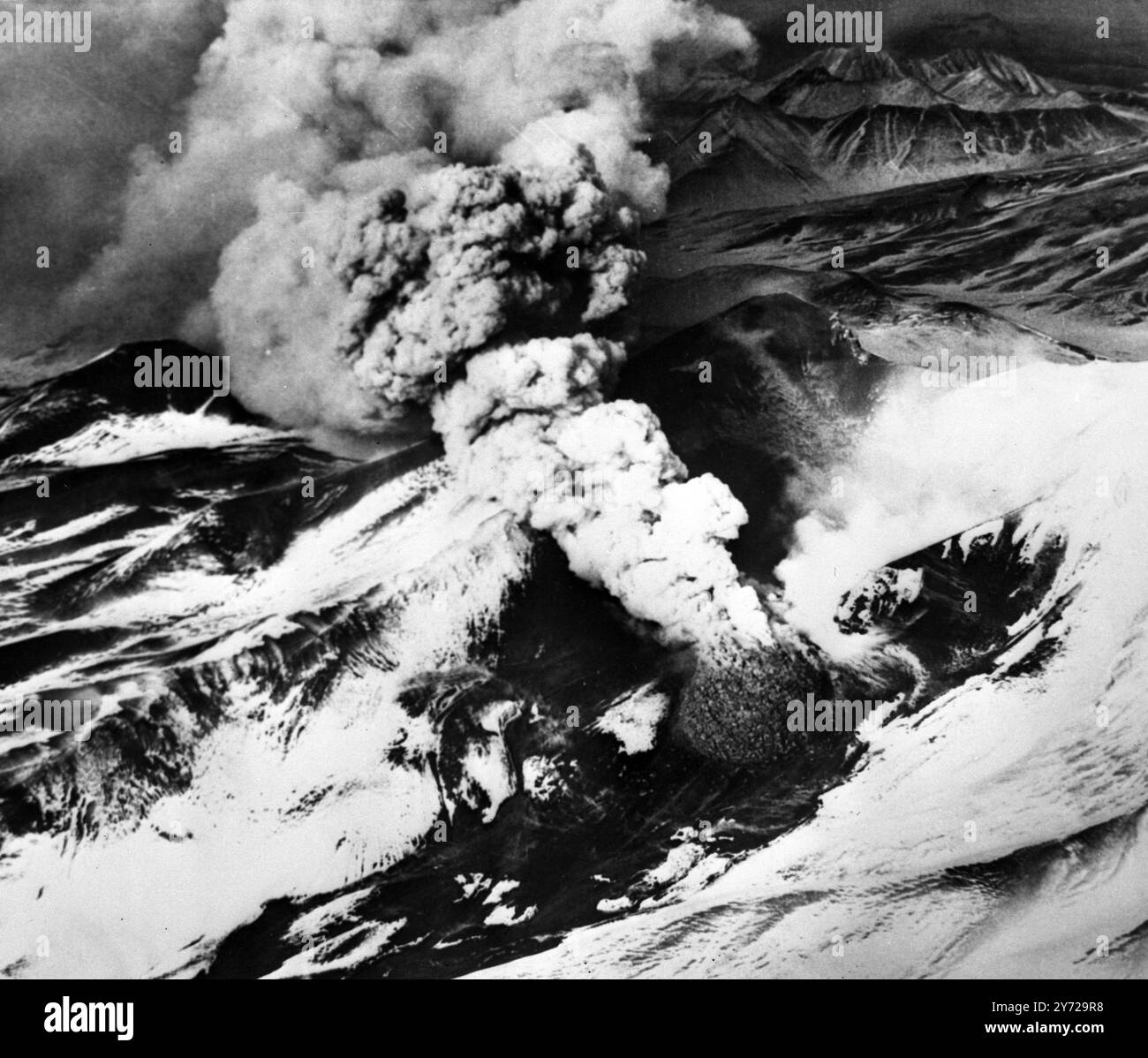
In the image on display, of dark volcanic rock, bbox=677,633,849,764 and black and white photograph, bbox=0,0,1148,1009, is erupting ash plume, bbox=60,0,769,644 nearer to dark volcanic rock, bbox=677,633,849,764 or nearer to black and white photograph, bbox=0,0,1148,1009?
black and white photograph, bbox=0,0,1148,1009

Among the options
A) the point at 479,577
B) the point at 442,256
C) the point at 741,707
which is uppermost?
the point at 442,256

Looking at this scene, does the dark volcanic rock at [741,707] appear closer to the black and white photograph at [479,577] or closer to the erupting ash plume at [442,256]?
the black and white photograph at [479,577]

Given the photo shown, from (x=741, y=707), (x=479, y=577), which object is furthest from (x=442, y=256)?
(x=741, y=707)

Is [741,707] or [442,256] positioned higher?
[442,256]

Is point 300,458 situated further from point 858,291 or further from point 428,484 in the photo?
point 858,291

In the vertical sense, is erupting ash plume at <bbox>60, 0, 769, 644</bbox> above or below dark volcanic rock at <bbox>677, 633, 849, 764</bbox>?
above

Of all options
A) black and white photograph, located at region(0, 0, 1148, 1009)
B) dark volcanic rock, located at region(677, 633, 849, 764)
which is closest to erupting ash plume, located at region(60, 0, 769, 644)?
black and white photograph, located at region(0, 0, 1148, 1009)

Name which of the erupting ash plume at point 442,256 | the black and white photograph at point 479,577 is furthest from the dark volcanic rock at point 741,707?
the erupting ash plume at point 442,256

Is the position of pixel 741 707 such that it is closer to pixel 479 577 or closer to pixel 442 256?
pixel 479 577
